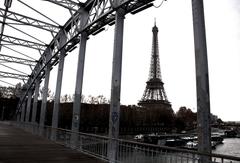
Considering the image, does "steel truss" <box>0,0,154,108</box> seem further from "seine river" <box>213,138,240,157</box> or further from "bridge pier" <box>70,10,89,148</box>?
"seine river" <box>213,138,240,157</box>

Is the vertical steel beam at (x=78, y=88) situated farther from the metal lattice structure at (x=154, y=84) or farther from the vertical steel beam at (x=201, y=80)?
the metal lattice structure at (x=154, y=84)

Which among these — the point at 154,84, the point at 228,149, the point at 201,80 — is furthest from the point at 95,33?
the point at 154,84

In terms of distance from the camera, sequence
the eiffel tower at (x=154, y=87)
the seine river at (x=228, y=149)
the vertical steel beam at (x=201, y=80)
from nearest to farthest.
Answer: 1. the vertical steel beam at (x=201, y=80)
2. the seine river at (x=228, y=149)
3. the eiffel tower at (x=154, y=87)

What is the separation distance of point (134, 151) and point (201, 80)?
3.04m

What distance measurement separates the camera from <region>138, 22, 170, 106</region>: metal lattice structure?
8425cm

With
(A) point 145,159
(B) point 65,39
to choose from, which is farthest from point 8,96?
(A) point 145,159

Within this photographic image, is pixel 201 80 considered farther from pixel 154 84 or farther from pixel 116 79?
pixel 154 84

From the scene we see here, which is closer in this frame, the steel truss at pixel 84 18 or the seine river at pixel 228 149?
the steel truss at pixel 84 18

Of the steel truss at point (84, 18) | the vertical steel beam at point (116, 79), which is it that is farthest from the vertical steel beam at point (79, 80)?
the vertical steel beam at point (116, 79)

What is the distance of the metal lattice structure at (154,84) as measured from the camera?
84250 mm

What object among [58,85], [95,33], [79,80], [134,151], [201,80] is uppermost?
[95,33]

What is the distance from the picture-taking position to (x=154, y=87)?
278 ft

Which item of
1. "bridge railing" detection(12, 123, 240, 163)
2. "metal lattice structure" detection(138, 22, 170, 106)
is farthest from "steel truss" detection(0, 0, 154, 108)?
"metal lattice structure" detection(138, 22, 170, 106)

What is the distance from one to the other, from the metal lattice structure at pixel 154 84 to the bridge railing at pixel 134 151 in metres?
72.5
